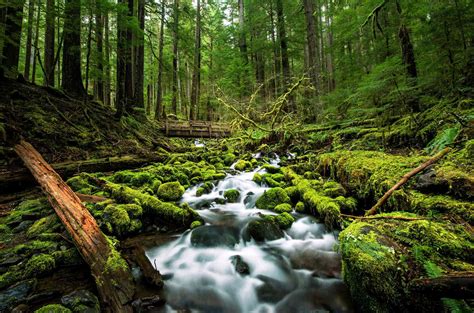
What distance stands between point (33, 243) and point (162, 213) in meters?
1.93

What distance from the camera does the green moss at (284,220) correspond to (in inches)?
185

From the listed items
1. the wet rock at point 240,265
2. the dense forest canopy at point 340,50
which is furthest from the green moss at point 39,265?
the dense forest canopy at point 340,50

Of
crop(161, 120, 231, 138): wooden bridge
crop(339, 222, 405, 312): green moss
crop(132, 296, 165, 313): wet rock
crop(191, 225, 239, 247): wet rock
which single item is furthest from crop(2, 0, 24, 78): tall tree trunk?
crop(339, 222, 405, 312): green moss

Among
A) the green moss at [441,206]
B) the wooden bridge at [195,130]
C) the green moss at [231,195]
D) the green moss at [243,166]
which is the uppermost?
the wooden bridge at [195,130]

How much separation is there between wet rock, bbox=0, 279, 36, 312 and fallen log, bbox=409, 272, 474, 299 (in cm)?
355

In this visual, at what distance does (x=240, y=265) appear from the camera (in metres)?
3.89

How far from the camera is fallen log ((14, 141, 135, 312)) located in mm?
2484

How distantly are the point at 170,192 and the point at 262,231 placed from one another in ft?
7.87

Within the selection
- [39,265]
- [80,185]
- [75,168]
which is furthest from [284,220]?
[75,168]

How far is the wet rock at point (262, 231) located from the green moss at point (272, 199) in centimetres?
87

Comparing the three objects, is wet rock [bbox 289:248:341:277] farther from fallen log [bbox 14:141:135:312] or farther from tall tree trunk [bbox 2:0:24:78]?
tall tree trunk [bbox 2:0:24:78]

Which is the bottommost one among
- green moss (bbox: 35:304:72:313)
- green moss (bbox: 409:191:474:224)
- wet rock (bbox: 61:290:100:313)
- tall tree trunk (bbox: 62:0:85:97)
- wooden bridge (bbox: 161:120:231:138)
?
wet rock (bbox: 61:290:100:313)

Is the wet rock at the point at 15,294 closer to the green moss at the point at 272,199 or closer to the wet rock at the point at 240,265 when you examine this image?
the wet rock at the point at 240,265

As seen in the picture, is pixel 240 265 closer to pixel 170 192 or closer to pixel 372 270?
pixel 372 270
